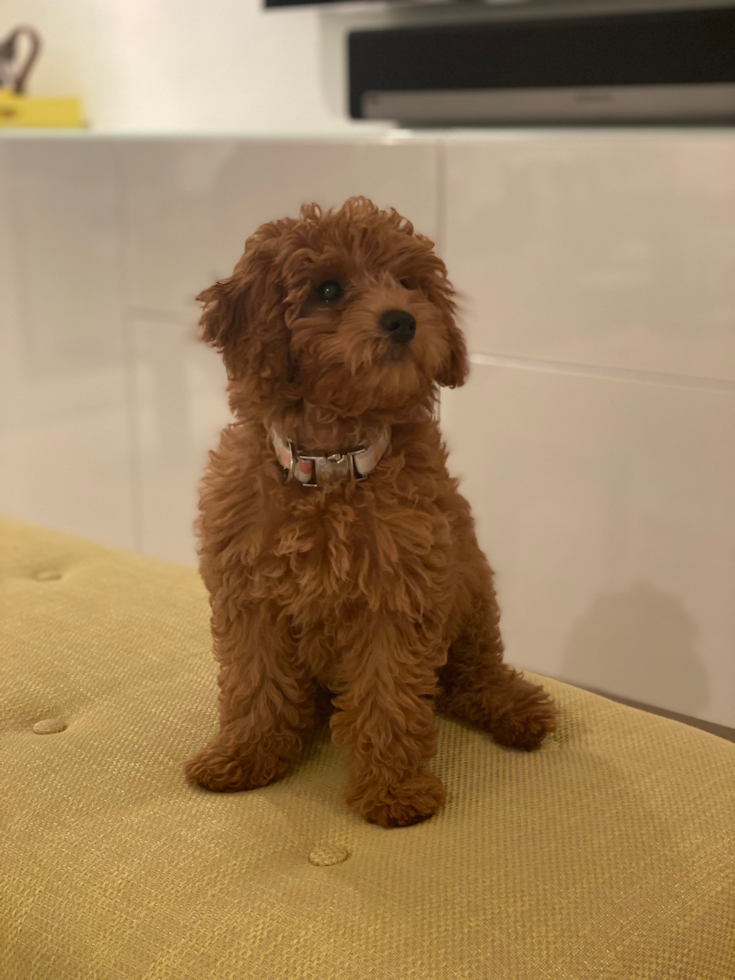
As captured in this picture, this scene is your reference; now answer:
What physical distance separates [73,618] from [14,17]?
2.37m

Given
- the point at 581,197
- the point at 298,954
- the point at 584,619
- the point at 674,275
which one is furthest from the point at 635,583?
the point at 298,954

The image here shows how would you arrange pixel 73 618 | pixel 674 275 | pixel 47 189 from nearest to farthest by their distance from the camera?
1. pixel 73 618
2. pixel 674 275
3. pixel 47 189

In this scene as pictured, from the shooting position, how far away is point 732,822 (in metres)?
0.97

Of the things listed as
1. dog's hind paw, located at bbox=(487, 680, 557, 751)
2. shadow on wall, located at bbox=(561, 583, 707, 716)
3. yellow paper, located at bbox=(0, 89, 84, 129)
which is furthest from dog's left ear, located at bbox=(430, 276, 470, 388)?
yellow paper, located at bbox=(0, 89, 84, 129)

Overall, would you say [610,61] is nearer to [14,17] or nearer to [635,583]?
[635,583]

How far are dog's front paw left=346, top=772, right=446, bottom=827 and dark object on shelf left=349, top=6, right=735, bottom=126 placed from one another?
1.32 meters

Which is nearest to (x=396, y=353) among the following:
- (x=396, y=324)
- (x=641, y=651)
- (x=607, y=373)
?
(x=396, y=324)

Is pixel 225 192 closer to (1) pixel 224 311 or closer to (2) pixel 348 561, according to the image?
(1) pixel 224 311

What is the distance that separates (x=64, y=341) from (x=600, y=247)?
1349mm

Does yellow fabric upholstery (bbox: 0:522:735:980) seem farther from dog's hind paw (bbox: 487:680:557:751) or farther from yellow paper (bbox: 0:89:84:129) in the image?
yellow paper (bbox: 0:89:84:129)

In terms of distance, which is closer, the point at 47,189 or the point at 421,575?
the point at 421,575

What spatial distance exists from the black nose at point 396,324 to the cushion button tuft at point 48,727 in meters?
0.57

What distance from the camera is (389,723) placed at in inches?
37.1

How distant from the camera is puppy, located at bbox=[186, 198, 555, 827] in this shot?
88 centimetres
